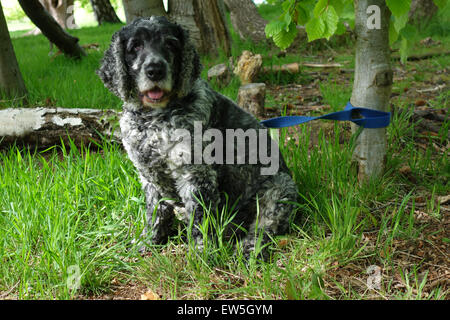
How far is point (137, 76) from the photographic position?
249 centimetres

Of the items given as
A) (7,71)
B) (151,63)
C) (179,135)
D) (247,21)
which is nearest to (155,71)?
(151,63)

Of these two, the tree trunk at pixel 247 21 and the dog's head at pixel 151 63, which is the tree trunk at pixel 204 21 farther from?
the dog's head at pixel 151 63


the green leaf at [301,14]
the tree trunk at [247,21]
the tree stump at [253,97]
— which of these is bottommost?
the tree stump at [253,97]

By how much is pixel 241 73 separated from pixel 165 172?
3.72 meters

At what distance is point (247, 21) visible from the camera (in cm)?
944

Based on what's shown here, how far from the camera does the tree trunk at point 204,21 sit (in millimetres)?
6523

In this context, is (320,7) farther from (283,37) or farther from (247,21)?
(247,21)

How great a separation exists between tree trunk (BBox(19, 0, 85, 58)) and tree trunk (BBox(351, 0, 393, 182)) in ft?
18.9

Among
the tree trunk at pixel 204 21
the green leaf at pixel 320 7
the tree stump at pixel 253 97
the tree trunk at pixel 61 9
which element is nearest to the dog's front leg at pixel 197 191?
the green leaf at pixel 320 7

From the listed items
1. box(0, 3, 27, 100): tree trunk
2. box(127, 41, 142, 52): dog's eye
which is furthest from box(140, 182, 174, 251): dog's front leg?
box(0, 3, 27, 100): tree trunk

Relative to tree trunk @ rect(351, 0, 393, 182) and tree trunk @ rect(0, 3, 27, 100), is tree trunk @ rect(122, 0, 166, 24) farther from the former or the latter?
tree trunk @ rect(351, 0, 393, 182)

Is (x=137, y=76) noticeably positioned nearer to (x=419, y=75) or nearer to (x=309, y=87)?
(x=309, y=87)
